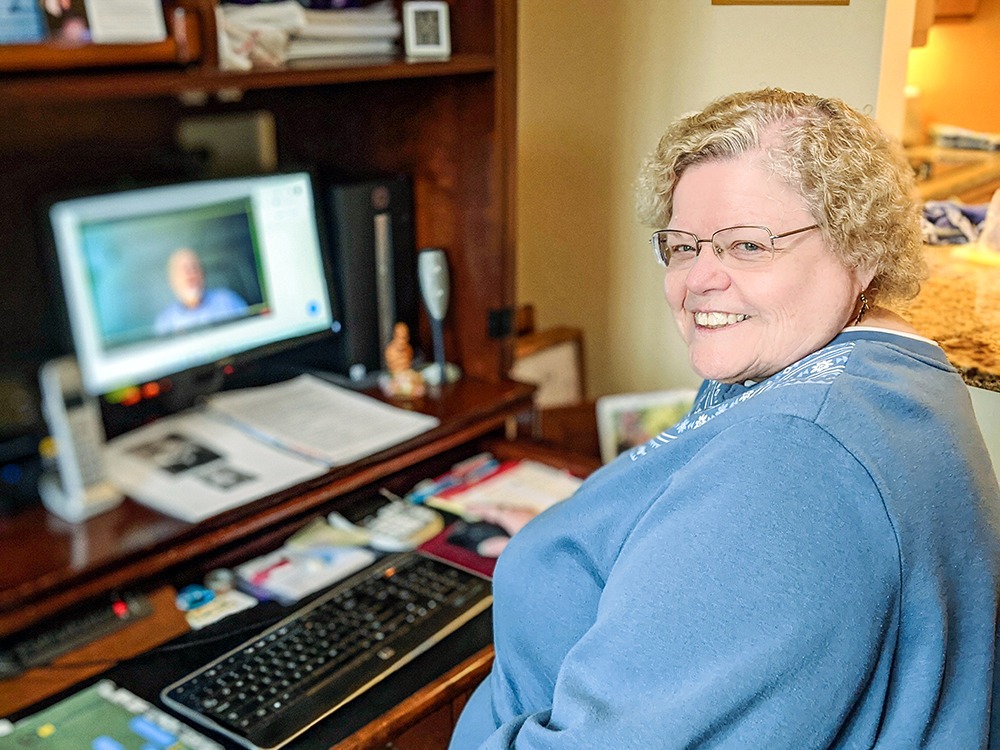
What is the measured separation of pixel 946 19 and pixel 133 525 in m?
1.26

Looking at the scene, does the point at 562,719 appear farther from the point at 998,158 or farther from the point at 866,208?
the point at 998,158

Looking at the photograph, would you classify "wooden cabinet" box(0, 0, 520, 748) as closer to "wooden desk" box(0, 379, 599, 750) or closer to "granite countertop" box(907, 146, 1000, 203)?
"wooden desk" box(0, 379, 599, 750)

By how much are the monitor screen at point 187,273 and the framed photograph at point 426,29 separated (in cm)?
29

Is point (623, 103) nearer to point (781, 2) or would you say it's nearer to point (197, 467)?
point (781, 2)

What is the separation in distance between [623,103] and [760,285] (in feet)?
2.12

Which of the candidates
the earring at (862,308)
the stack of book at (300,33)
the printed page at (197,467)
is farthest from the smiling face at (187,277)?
the earring at (862,308)

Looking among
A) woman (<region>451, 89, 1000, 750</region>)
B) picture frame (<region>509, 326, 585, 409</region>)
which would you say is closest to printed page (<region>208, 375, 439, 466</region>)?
picture frame (<region>509, 326, 585, 409</region>)

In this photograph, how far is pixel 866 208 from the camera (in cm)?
95

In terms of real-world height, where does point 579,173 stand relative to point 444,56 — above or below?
below


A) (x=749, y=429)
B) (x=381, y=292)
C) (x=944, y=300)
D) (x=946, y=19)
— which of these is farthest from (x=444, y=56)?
(x=749, y=429)

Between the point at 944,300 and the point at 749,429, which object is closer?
the point at 749,429

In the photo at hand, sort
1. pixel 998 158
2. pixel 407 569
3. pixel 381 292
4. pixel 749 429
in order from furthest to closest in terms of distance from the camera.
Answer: pixel 381 292 < pixel 998 158 < pixel 407 569 < pixel 749 429

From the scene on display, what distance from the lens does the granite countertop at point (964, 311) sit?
1231mm

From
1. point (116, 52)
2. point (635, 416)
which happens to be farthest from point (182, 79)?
point (635, 416)
